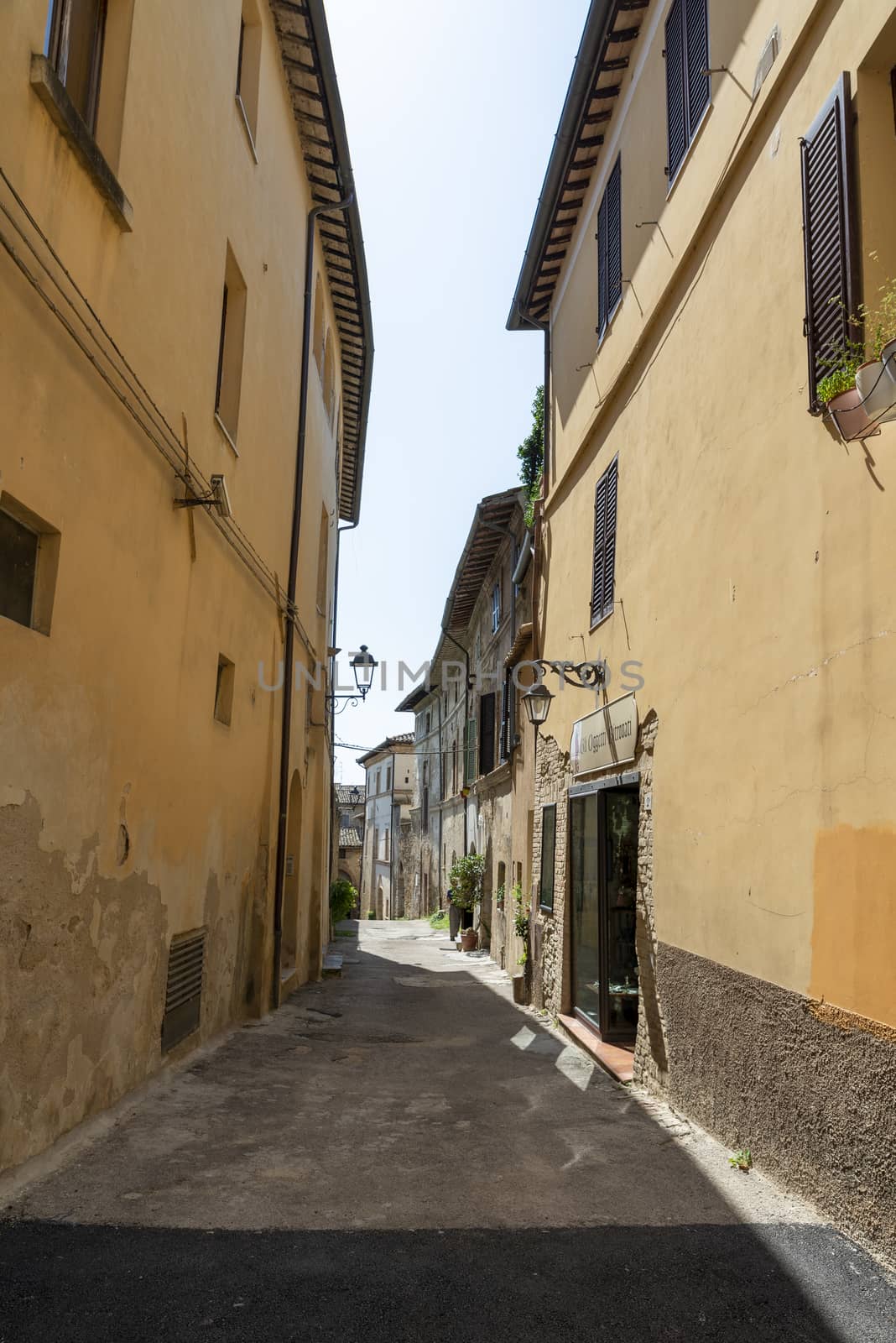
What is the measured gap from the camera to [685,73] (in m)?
7.60

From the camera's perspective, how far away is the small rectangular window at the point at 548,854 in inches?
459

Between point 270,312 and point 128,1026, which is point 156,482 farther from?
point 270,312

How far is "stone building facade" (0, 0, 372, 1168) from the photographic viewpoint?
4.60m

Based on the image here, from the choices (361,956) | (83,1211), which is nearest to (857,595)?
(83,1211)

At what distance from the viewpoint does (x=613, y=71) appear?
9.39 m

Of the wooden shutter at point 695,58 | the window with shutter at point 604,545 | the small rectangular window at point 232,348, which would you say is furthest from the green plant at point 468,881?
the wooden shutter at point 695,58

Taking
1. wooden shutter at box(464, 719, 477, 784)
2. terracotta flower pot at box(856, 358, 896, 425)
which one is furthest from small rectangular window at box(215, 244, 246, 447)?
wooden shutter at box(464, 719, 477, 784)

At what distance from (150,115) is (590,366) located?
541cm

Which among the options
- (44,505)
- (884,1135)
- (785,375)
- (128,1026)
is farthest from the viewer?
(128,1026)

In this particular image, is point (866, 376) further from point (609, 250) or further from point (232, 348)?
point (609, 250)

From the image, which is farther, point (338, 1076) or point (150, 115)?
point (338, 1076)

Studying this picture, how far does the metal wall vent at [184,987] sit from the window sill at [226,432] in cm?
385

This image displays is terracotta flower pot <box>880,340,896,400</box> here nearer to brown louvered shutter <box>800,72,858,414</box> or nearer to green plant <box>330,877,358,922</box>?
brown louvered shutter <box>800,72,858,414</box>

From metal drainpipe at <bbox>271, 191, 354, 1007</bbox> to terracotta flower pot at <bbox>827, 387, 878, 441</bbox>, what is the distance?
25.7 ft
